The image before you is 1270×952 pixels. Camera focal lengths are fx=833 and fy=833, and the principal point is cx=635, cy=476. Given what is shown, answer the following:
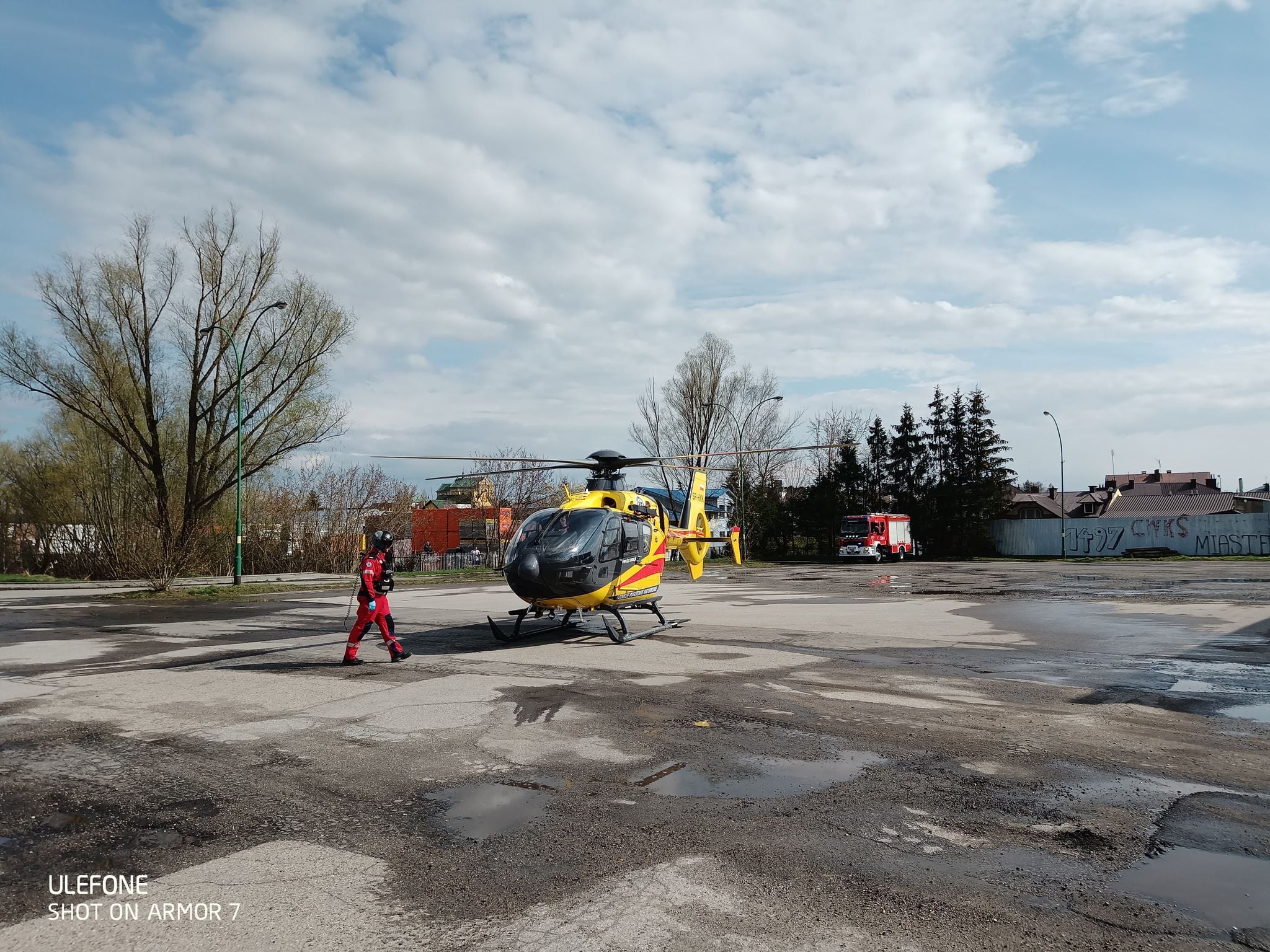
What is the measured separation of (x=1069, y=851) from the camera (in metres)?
4.45

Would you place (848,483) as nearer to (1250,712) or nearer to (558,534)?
(558,534)

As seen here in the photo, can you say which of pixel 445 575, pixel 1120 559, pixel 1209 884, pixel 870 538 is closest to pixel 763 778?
pixel 1209 884

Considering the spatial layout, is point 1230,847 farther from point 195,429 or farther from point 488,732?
point 195,429

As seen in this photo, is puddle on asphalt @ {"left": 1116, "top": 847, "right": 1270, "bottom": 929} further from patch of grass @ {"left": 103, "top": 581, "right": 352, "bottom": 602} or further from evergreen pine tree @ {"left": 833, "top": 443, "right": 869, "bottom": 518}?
evergreen pine tree @ {"left": 833, "top": 443, "right": 869, "bottom": 518}

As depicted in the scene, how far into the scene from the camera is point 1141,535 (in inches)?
1934

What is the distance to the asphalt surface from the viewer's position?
366 cm

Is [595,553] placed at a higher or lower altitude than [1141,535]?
higher

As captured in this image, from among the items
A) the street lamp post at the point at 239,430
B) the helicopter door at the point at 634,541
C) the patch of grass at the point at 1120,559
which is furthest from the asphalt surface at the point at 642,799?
the patch of grass at the point at 1120,559

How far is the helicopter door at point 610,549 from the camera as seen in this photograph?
13.0 meters

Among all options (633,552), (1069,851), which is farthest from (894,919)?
(633,552)

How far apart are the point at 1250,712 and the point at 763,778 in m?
5.33

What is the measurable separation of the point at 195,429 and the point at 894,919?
31.5m

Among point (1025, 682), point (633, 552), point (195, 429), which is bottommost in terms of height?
point (1025, 682)

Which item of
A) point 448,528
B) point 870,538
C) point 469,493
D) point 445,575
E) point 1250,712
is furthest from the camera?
point 469,493
